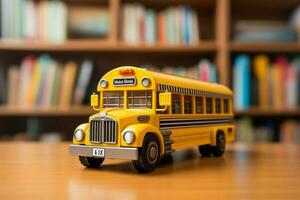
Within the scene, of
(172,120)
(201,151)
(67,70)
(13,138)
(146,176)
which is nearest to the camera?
(146,176)

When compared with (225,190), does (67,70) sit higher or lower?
higher

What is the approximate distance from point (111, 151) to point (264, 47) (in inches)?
53.2

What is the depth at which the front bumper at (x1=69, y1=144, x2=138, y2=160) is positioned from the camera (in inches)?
29.1

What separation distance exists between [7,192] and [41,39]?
1.38 meters

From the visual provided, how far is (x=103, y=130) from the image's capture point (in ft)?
2.64

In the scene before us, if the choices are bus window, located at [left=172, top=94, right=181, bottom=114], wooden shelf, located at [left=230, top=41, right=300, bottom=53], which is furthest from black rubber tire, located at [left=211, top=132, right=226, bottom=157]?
wooden shelf, located at [left=230, top=41, right=300, bottom=53]

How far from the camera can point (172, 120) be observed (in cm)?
87

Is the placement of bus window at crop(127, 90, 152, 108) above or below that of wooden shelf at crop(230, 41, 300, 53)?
below

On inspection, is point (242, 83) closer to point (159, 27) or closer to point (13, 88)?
point (159, 27)

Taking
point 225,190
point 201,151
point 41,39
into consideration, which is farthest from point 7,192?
point 41,39

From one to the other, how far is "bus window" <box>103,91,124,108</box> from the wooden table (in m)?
0.17

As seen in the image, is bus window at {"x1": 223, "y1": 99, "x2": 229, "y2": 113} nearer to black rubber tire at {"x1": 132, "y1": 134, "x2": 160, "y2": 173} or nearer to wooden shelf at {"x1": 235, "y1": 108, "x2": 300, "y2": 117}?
black rubber tire at {"x1": 132, "y1": 134, "x2": 160, "y2": 173}

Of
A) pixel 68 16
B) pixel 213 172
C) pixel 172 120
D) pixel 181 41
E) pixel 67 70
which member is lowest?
pixel 213 172

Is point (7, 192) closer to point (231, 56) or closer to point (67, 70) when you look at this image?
point (67, 70)
